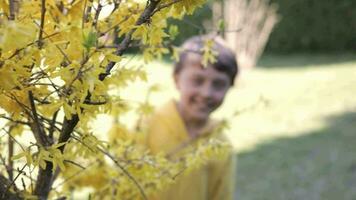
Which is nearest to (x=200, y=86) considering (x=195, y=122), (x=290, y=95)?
(x=195, y=122)

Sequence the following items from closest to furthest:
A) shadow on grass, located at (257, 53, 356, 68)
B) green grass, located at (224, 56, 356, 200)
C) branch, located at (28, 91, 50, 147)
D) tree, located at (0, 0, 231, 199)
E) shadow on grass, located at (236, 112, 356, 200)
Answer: tree, located at (0, 0, 231, 199) → branch, located at (28, 91, 50, 147) → shadow on grass, located at (236, 112, 356, 200) → green grass, located at (224, 56, 356, 200) → shadow on grass, located at (257, 53, 356, 68)

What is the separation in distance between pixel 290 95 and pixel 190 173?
686 centimetres

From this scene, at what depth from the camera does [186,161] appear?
133cm

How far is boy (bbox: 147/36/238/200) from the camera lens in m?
1.91

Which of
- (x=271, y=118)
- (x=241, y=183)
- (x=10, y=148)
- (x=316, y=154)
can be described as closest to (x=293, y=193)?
(x=241, y=183)

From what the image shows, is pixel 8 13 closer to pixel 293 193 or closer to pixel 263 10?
pixel 293 193

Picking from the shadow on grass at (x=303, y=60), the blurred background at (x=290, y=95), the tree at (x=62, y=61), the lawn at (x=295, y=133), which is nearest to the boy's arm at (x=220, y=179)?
the blurred background at (x=290, y=95)

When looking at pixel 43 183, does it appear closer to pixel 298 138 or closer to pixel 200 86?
pixel 200 86

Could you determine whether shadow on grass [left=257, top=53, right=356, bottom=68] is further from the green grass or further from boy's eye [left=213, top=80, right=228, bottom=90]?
boy's eye [left=213, top=80, right=228, bottom=90]

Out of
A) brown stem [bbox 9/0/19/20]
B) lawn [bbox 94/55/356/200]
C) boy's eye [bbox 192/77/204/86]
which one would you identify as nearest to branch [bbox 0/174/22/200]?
brown stem [bbox 9/0/19/20]

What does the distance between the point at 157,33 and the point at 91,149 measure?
177 millimetres

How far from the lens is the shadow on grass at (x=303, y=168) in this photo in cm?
494

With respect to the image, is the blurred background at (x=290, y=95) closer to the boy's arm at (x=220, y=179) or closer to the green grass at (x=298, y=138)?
the green grass at (x=298, y=138)

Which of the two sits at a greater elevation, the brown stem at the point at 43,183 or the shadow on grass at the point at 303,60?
the brown stem at the point at 43,183
